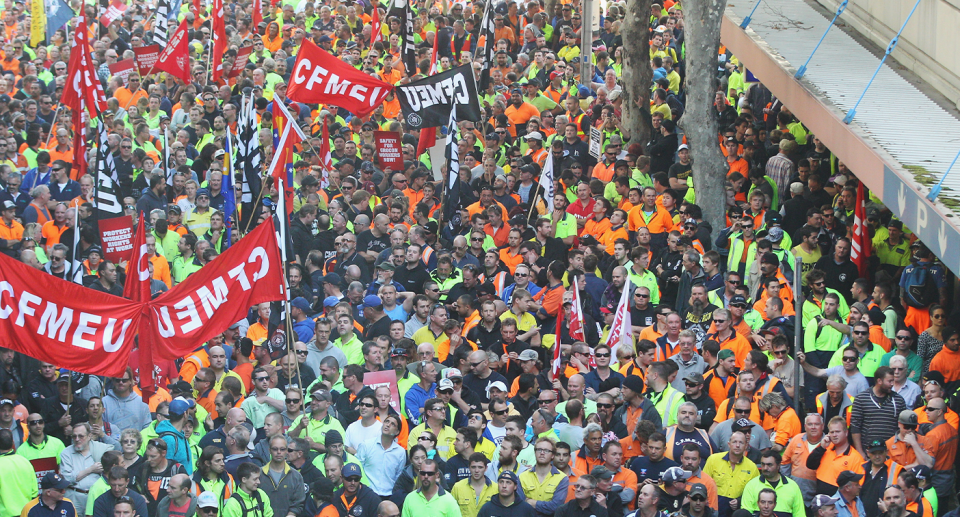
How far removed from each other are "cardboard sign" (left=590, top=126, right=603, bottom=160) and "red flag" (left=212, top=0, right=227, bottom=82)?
7119mm

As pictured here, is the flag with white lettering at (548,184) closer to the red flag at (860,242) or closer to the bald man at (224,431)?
the red flag at (860,242)

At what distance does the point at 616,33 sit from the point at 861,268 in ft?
37.6

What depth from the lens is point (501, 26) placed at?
24.9 meters

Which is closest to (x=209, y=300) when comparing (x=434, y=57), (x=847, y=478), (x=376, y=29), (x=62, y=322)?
(x=62, y=322)

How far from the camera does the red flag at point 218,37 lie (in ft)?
71.5

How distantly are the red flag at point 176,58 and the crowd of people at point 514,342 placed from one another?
147 cm

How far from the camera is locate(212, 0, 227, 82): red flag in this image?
21.8m

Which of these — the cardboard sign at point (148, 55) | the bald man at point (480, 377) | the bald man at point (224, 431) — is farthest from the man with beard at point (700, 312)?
the cardboard sign at point (148, 55)

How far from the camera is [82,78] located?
18.5 meters

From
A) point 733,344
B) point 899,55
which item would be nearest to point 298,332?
point 733,344

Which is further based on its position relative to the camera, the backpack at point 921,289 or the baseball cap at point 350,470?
the backpack at point 921,289

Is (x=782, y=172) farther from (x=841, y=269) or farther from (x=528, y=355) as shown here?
(x=528, y=355)

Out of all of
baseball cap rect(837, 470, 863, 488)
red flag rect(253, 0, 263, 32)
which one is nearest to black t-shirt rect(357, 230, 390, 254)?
baseball cap rect(837, 470, 863, 488)

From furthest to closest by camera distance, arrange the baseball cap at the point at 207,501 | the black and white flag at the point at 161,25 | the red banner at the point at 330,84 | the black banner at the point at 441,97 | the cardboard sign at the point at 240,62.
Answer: the black and white flag at the point at 161,25 < the cardboard sign at the point at 240,62 < the red banner at the point at 330,84 < the black banner at the point at 441,97 < the baseball cap at the point at 207,501
